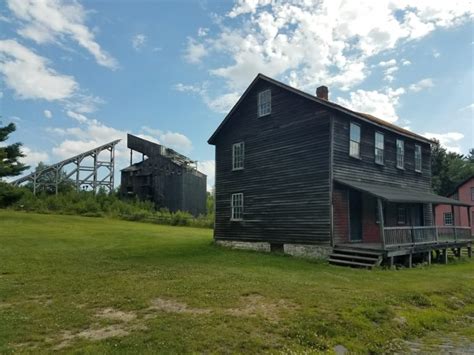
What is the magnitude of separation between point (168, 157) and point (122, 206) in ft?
26.0

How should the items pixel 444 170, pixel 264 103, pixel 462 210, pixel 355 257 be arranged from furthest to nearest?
1. pixel 444 170
2. pixel 462 210
3. pixel 264 103
4. pixel 355 257

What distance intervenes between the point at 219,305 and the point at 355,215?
459 inches

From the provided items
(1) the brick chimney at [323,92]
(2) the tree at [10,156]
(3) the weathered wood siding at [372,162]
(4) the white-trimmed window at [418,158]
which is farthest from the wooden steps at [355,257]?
(2) the tree at [10,156]

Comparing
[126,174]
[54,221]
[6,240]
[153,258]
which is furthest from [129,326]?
[126,174]

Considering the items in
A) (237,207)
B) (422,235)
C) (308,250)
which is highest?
(237,207)

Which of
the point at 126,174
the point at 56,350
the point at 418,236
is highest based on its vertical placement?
the point at 126,174

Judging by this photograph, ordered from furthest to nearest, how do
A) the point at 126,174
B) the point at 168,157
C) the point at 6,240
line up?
the point at 126,174 → the point at 168,157 → the point at 6,240

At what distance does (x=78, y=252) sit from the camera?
16.7 metres

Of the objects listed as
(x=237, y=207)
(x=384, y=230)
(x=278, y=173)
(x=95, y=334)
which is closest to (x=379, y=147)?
(x=278, y=173)

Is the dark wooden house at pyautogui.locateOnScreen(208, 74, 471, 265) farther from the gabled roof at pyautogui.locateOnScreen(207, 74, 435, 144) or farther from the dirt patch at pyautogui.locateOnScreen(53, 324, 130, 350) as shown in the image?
the dirt patch at pyautogui.locateOnScreen(53, 324, 130, 350)

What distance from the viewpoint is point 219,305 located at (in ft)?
26.4

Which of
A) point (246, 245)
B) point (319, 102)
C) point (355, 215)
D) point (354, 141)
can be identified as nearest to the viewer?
point (319, 102)

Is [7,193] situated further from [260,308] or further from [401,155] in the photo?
[260,308]

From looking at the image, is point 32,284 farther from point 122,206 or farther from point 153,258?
point 122,206
